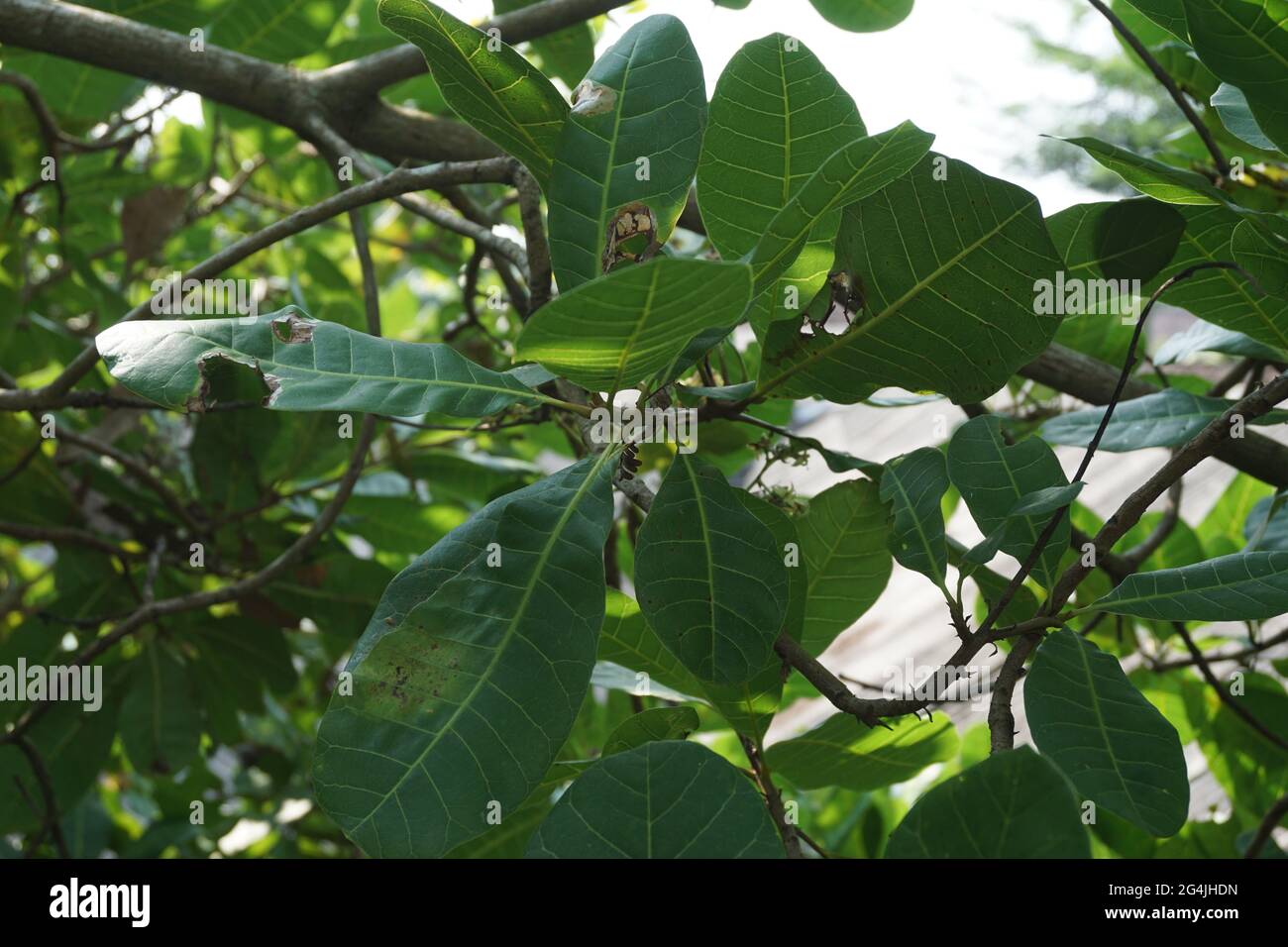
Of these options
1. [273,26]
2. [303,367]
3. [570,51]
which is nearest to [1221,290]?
[303,367]

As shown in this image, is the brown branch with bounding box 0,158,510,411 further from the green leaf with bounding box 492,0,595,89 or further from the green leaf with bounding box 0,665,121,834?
the green leaf with bounding box 0,665,121,834

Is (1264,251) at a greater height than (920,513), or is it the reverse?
(1264,251)

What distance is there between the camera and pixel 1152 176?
2.74 ft

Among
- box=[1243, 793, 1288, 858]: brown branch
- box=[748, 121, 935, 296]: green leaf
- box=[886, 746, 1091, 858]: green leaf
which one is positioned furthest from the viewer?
box=[1243, 793, 1288, 858]: brown branch

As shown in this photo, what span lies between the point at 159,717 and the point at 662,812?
1.22 m

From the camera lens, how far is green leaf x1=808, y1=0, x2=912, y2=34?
3.94 ft

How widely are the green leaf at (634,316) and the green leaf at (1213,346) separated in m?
0.59

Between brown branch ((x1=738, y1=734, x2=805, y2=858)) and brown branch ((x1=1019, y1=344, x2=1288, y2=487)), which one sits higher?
brown branch ((x1=1019, y1=344, x2=1288, y2=487))

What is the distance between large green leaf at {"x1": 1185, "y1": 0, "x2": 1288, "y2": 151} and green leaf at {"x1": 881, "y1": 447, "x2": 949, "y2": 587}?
346 millimetres

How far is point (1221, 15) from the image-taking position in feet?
2.44

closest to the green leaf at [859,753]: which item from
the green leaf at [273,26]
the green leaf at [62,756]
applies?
the green leaf at [62,756]

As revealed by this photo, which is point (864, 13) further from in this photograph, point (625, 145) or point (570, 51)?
point (625, 145)

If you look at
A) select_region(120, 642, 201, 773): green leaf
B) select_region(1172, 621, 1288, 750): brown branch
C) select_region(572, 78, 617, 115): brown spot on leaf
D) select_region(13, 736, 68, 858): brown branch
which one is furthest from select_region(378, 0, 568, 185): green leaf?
select_region(120, 642, 201, 773): green leaf

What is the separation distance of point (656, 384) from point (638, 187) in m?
0.14
